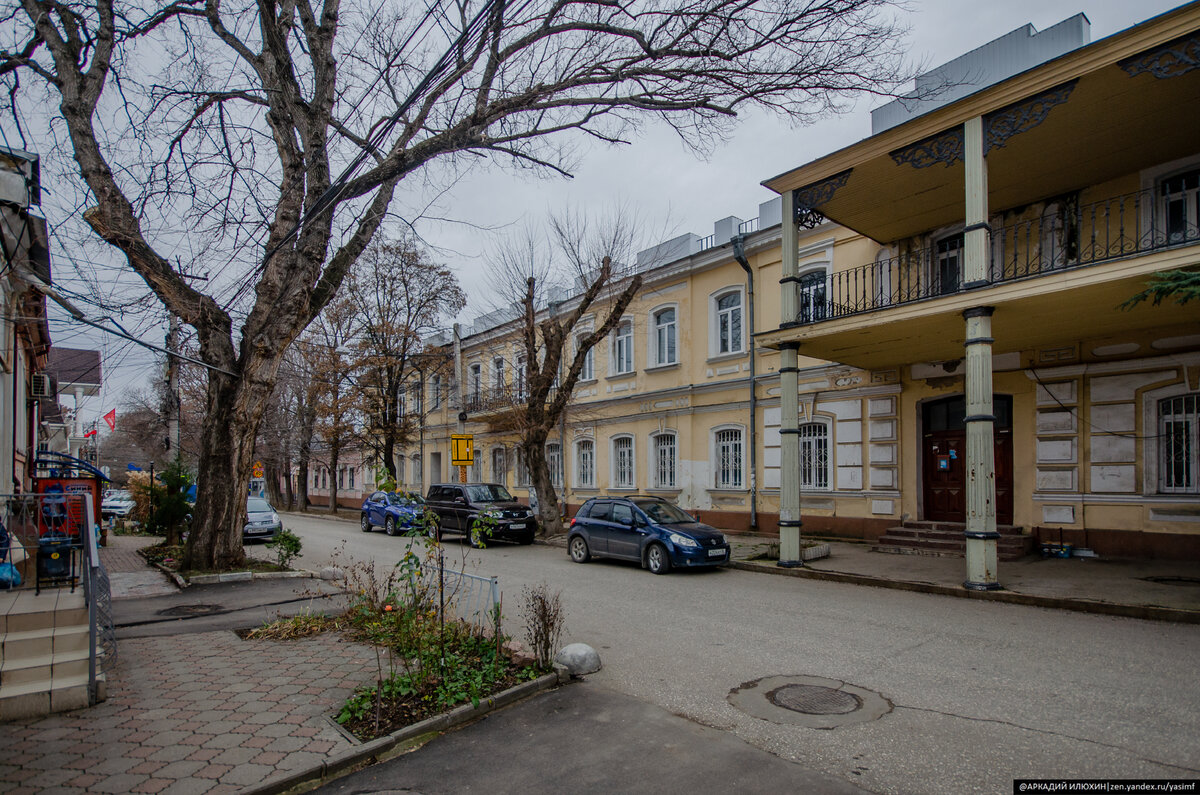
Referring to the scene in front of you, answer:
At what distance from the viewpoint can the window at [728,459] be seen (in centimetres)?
1898

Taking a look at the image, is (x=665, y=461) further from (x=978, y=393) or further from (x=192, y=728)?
(x=192, y=728)

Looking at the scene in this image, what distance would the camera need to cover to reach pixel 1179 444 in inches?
455

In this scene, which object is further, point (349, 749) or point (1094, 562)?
point (1094, 562)

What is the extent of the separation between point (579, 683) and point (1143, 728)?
173 inches

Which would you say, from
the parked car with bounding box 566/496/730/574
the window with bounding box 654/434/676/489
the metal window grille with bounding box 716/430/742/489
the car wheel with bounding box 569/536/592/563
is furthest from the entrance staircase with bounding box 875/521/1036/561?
the window with bounding box 654/434/676/489

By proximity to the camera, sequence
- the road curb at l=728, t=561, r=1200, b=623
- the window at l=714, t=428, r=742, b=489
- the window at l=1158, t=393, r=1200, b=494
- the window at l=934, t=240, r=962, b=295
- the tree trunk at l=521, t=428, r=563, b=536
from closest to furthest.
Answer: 1. the road curb at l=728, t=561, r=1200, b=623
2. the window at l=1158, t=393, r=1200, b=494
3. the window at l=934, t=240, r=962, b=295
4. the window at l=714, t=428, r=742, b=489
5. the tree trunk at l=521, t=428, r=563, b=536

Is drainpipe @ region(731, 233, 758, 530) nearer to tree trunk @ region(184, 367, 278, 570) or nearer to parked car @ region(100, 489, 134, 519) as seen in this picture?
A: tree trunk @ region(184, 367, 278, 570)

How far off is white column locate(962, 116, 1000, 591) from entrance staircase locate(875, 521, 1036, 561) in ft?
10.4

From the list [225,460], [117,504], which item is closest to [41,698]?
[225,460]

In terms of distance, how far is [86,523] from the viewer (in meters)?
6.33

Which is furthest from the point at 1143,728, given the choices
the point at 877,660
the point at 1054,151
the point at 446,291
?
the point at 446,291

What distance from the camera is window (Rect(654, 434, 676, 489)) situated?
21094 millimetres

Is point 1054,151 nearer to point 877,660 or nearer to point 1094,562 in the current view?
point 1094,562

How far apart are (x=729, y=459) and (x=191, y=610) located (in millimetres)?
13851
